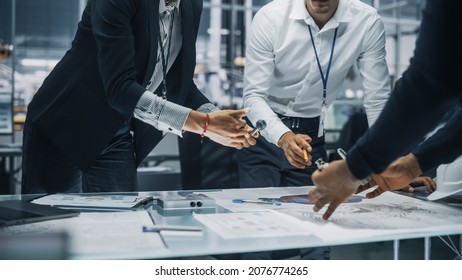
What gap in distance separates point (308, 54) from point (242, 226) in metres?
1.11

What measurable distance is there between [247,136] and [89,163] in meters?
0.54

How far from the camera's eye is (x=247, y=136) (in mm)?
1474

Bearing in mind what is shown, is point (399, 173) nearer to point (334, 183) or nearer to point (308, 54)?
point (334, 183)

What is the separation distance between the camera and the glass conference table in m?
0.87

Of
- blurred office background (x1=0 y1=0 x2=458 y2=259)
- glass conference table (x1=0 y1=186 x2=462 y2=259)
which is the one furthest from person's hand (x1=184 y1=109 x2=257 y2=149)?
blurred office background (x1=0 y1=0 x2=458 y2=259)

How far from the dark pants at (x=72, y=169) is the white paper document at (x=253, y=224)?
2.14ft

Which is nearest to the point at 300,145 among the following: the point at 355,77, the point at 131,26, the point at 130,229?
the point at 131,26

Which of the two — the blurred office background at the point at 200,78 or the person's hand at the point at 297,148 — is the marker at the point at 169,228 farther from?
the blurred office background at the point at 200,78

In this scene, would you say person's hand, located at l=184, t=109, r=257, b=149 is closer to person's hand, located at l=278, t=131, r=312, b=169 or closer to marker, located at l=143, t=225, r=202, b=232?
person's hand, located at l=278, t=131, r=312, b=169

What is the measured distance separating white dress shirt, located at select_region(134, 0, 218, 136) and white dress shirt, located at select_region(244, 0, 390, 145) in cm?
37

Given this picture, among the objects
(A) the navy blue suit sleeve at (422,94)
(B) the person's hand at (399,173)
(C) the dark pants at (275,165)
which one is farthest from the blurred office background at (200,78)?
(A) the navy blue suit sleeve at (422,94)

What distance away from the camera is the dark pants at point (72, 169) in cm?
165

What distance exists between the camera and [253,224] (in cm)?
106

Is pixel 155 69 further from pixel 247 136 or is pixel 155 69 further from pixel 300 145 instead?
pixel 300 145
